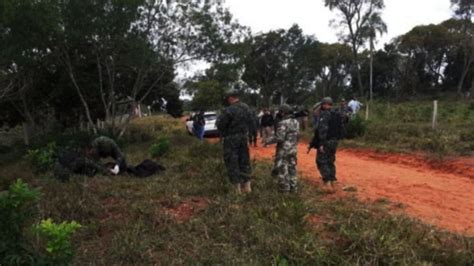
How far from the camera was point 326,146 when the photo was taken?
9.91 meters

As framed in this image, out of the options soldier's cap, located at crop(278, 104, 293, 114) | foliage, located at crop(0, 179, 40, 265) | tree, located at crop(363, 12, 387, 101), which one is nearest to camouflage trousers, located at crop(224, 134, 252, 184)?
soldier's cap, located at crop(278, 104, 293, 114)

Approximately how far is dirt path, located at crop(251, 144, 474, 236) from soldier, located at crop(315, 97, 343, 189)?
0.82m

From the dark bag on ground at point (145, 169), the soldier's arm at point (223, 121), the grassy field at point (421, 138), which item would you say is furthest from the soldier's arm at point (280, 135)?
the grassy field at point (421, 138)

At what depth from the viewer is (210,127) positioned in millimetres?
27922

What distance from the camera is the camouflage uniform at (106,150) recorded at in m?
11.0

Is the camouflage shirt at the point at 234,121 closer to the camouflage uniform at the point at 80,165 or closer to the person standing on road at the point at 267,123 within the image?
the camouflage uniform at the point at 80,165

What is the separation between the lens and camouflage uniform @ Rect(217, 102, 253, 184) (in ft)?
29.4

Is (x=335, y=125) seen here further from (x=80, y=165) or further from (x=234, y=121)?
(x=80, y=165)

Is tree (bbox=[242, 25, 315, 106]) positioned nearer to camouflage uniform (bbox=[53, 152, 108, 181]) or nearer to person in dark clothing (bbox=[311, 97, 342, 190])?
camouflage uniform (bbox=[53, 152, 108, 181])

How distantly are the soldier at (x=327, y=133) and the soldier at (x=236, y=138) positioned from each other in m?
1.50

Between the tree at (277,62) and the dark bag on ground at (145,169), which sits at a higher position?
the tree at (277,62)

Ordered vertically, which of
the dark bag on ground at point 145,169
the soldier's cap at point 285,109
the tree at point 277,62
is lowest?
the dark bag on ground at point 145,169

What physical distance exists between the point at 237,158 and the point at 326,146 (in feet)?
6.11

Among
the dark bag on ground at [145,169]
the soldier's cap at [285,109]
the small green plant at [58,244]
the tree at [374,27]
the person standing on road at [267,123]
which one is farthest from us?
the tree at [374,27]
